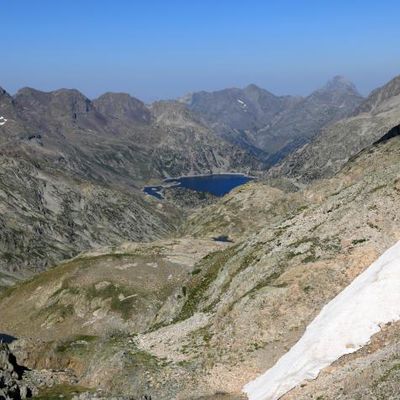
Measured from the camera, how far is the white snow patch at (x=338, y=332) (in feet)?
128

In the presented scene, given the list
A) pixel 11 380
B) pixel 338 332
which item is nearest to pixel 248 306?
pixel 338 332

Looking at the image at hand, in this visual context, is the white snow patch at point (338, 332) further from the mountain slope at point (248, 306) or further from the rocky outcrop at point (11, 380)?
the rocky outcrop at point (11, 380)

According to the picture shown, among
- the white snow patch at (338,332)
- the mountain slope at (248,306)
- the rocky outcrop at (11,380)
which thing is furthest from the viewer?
the rocky outcrop at (11,380)

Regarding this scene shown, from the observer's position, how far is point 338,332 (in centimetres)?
4084

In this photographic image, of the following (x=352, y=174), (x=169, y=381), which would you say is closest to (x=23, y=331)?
(x=169, y=381)

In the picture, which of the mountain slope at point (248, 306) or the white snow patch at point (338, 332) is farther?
the mountain slope at point (248, 306)

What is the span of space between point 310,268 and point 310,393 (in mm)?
19014

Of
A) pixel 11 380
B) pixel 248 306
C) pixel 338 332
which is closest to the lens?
pixel 338 332

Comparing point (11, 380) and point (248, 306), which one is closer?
point (248, 306)

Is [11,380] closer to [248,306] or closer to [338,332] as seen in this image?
[248,306]

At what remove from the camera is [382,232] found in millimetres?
Result: 53469

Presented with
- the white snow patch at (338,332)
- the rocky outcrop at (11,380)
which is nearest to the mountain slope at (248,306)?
the white snow patch at (338,332)

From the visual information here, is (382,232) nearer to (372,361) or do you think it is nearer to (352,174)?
(372,361)

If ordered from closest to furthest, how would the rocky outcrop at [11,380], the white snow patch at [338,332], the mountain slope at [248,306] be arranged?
the white snow patch at [338,332] → the mountain slope at [248,306] → the rocky outcrop at [11,380]
